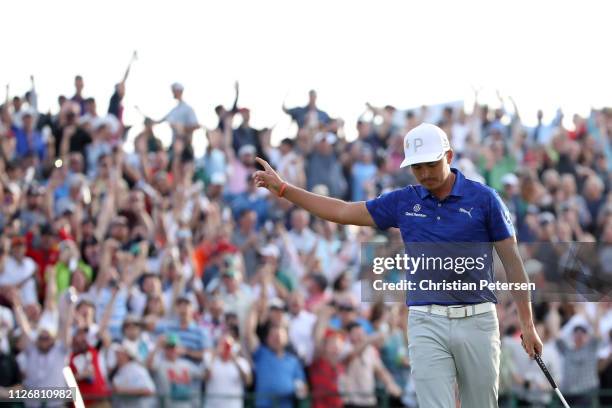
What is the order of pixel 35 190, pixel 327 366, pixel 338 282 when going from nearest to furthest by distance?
1. pixel 327 366
2. pixel 35 190
3. pixel 338 282

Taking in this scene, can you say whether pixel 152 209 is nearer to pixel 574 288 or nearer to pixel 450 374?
pixel 574 288

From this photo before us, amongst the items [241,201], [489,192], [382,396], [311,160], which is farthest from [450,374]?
[311,160]

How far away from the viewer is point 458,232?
→ 796cm

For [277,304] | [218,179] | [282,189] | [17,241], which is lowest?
[277,304]

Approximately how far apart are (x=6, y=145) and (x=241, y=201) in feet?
9.82

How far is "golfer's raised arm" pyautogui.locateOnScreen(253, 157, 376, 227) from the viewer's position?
8.36m

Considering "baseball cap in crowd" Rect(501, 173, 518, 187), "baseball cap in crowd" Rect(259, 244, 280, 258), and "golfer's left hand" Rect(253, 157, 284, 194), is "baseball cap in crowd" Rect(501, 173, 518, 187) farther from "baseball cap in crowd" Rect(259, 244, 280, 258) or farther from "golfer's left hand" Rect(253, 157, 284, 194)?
"golfer's left hand" Rect(253, 157, 284, 194)

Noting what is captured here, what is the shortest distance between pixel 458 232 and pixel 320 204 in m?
1.00

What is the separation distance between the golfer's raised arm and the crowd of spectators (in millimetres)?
5239

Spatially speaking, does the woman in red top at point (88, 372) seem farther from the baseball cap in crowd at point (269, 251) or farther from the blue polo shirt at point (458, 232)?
the blue polo shirt at point (458, 232)

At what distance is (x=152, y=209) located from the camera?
1534cm

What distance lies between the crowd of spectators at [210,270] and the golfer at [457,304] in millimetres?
5829

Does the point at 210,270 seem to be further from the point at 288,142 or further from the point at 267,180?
the point at 267,180

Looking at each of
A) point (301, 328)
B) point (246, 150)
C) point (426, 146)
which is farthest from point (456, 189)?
point (246, 150)
